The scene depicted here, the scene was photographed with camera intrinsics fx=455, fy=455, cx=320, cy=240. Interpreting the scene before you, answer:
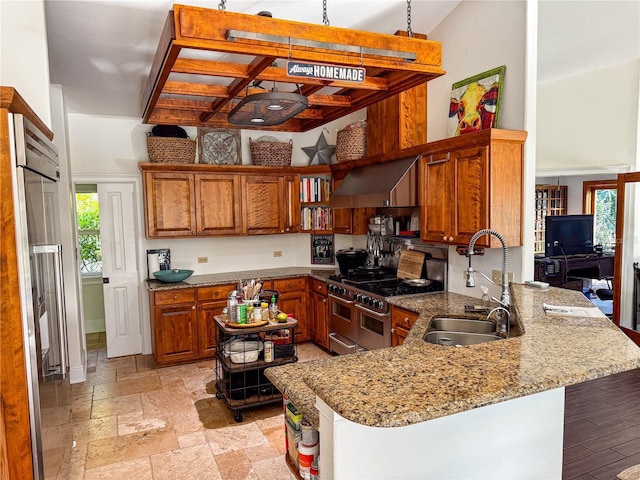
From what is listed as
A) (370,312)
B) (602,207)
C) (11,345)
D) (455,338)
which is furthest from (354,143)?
(602,207)

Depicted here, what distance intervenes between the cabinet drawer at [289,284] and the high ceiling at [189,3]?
8.23 feet

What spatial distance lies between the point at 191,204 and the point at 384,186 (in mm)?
2303

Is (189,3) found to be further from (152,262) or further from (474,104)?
(152,262)

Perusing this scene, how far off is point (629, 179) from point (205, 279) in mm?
4920

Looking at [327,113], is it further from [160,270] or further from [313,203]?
[160,270]

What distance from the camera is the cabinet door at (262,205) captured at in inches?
215

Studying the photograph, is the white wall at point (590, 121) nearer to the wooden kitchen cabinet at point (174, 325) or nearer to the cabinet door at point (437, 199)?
the cabinet door at point (437, 199)

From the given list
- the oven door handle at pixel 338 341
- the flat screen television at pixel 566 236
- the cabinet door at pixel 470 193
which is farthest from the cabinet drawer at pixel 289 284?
the flat screen television at pixel 566 236

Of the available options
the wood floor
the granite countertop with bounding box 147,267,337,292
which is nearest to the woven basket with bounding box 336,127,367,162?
the granite countertop with bounding box 147,267,337,292

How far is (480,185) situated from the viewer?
3.39 m

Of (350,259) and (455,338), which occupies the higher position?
(350,259)

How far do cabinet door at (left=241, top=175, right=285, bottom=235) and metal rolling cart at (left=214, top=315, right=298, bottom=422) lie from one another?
1873mm

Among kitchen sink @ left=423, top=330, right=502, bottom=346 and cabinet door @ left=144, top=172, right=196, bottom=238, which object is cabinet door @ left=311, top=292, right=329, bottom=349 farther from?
kitchen sink @ left=423, top=330, right=502, bottom=346

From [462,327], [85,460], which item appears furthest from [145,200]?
[462,327]
